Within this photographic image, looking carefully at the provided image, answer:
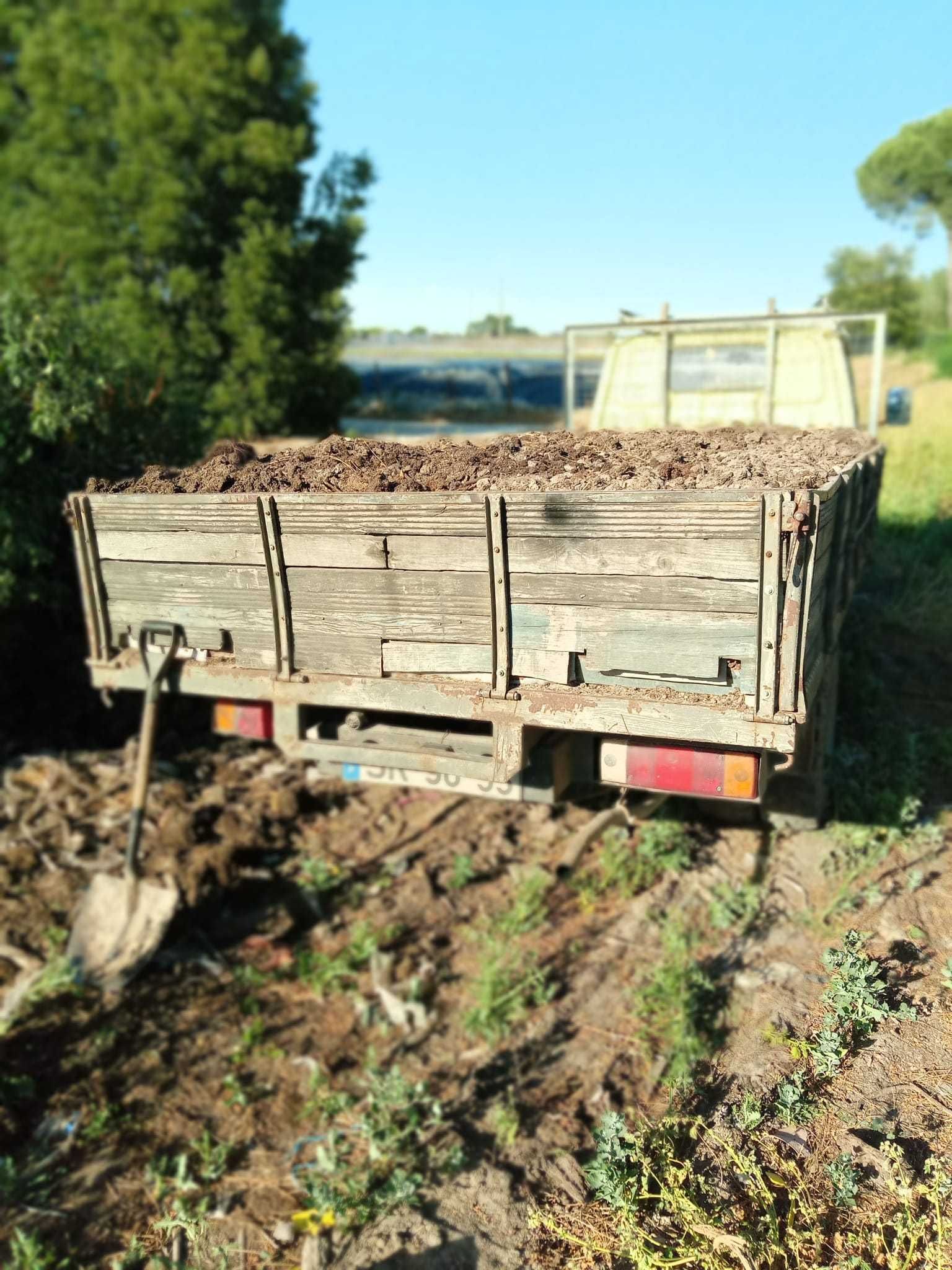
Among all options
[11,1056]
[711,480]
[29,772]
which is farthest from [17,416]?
[711,480]

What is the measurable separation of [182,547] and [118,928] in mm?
2169

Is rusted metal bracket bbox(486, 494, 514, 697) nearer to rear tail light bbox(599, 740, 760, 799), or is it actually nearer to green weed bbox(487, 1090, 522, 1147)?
rear tail light bbox(599, 740, 760, 799)

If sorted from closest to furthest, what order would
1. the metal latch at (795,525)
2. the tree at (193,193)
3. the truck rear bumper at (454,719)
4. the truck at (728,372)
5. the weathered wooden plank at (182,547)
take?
the metal latch at (795,525) → the truck rear bumper at (454,719) → the weathered wooden plank at (182,547) → the truck at (728,372) → the tree at (193,193)

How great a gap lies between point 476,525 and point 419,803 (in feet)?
10.0

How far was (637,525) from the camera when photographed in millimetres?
2502

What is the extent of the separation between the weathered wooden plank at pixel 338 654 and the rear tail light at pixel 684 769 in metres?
0.79

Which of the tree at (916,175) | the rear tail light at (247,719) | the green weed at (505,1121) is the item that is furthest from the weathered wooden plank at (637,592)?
the tree at (916,175)

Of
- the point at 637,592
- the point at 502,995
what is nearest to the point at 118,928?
the point at 502,995

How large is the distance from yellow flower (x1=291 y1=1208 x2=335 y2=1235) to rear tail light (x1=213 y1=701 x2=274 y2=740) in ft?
5.28

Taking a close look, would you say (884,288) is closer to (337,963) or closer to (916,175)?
(916,175)

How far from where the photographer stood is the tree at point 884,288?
30641 mm

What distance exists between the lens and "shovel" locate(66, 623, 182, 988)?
425 cm

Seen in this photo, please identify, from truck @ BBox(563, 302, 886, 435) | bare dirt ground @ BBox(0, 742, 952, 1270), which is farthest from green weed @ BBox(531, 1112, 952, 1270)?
truck @ BBox(563, 302, 886, 435)

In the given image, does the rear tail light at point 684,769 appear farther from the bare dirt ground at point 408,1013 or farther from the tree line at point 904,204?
the tree line at point 904,204
